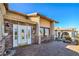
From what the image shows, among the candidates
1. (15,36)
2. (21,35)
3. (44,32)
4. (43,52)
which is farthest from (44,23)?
(43,52)

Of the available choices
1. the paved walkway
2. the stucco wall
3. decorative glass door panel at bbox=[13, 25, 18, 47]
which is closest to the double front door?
decorative glass door panel at bbox=[13, 25, 18, 47]

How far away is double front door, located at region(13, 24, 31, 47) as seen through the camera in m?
8.38

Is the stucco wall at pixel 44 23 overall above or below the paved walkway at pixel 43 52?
above

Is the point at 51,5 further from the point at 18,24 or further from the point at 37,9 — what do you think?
the point at 18,24

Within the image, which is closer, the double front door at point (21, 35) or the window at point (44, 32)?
the double front door at point (21, 35)

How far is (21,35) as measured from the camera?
8.80 meters

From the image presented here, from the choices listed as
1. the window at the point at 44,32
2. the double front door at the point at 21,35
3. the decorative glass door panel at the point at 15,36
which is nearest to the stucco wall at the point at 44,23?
the window at the point at 44,32

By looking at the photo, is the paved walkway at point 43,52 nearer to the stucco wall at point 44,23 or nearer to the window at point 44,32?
the window at point 44,32

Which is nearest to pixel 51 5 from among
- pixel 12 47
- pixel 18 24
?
pixel 18 24

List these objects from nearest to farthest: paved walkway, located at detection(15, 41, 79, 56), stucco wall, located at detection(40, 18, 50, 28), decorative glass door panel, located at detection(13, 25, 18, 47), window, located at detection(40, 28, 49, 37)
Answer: paved walkway, located at detection(15, 41, 79, 56) < decorative glass door panel, located at detection(13, 25, 18, 47) < stucco wall, located at detection(40, 18, 50, 28) < window, located at detection(40, 28, 49, 37)

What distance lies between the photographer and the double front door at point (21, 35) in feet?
27.5

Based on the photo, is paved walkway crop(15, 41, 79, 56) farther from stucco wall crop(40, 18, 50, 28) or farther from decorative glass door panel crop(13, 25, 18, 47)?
stucco wall crop(40, 18, 50, 28)

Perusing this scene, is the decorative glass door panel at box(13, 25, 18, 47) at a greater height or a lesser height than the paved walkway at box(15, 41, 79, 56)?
greater

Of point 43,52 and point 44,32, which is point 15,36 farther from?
point 44,32
